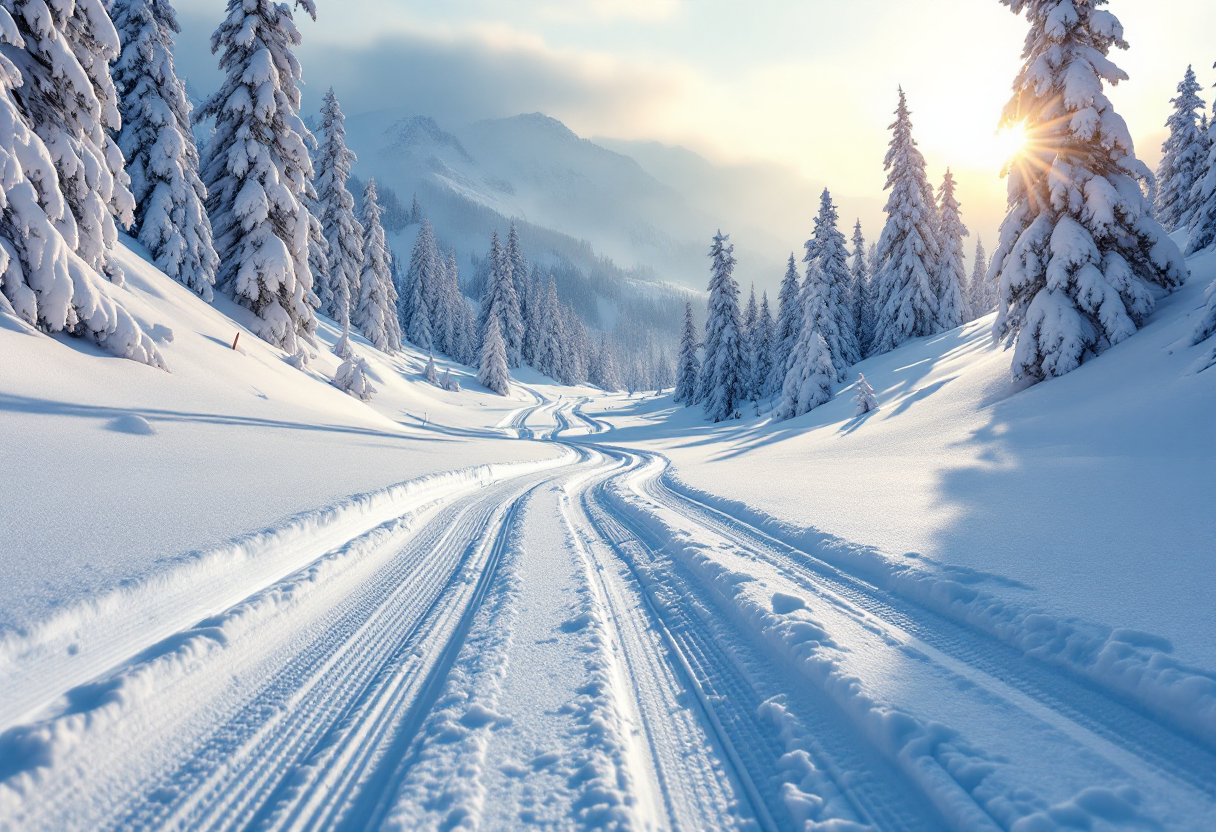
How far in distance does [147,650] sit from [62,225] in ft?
37.3

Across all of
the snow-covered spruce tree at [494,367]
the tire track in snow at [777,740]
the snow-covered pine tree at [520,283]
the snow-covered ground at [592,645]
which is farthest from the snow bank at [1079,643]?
the snow-covered pine tree at [520,283]

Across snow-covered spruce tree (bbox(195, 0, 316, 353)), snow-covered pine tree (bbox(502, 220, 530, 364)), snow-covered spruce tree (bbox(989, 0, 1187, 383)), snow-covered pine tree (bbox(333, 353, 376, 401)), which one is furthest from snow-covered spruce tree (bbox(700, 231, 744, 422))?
snow-covered pine tree (bbox(502, 220, 530, 364))

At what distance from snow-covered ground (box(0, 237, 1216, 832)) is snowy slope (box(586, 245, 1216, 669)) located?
0.06 metres

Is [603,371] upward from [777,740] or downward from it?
upward

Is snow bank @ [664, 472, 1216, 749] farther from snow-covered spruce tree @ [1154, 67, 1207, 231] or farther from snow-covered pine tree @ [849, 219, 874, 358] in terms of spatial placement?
snow-covered spruce tree @ [1154, 67, 1207, 231]

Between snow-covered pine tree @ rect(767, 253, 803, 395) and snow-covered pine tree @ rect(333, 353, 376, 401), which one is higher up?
snow-covered pine tree @ rect(767, 253, 803, 395)

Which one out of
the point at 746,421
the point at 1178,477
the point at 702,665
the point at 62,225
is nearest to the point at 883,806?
the point at 702,665

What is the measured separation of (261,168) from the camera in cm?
1994

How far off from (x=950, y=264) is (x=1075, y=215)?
24873 millimetres

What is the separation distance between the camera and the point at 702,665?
11.1 ft

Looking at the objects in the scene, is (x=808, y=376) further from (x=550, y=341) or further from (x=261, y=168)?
(x=550, y=341)

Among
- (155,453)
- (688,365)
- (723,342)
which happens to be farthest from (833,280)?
(155,453)

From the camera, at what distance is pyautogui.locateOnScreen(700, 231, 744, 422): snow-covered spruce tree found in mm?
38312

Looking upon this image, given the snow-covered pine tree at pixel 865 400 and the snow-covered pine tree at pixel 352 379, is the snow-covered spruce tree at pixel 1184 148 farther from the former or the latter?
the snow-covered pine tree at pixel 352 379
